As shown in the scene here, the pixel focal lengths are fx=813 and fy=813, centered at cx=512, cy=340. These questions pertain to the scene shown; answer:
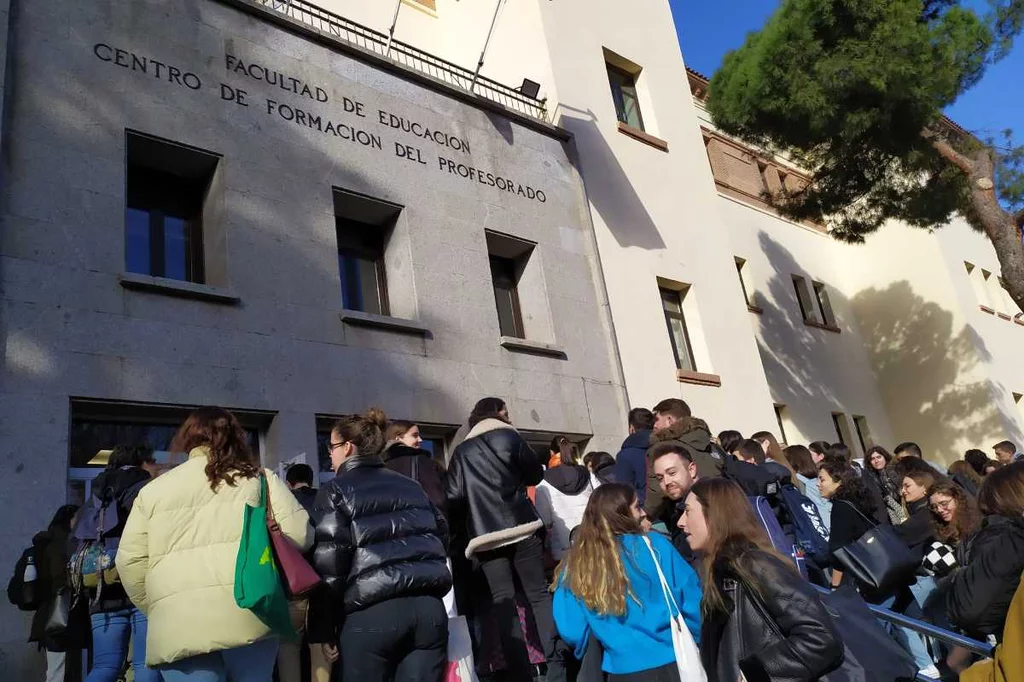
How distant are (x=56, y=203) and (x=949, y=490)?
7.35m

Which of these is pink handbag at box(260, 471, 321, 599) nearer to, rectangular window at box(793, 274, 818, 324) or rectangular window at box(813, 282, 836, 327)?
rectangular window at box(793, 274, 818, 324)

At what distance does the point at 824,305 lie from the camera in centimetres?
2184

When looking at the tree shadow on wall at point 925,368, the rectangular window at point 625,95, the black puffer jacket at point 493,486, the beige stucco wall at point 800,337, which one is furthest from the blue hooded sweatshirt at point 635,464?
the tree shadow on wall at point 925,368

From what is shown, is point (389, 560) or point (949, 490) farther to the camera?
point (949, 490)

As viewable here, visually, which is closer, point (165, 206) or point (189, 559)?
point (189, 559)

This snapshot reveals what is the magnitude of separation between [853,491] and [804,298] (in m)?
16.3

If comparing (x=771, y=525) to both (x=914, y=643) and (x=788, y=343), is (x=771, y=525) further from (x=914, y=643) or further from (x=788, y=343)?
(x=788, y=343)

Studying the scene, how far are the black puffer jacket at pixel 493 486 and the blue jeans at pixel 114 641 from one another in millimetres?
2087

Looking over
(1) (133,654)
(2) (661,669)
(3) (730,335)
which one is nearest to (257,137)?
(1) (133,654)

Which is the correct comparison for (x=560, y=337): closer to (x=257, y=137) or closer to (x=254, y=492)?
(x=257, y=137)

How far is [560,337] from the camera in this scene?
11086mm

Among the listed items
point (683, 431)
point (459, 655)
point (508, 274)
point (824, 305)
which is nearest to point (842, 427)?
point (824, 305)

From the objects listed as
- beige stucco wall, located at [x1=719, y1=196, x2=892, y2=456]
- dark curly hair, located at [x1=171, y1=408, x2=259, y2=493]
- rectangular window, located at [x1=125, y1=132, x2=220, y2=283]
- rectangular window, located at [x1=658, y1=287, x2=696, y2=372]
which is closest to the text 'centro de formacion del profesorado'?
rectangular window, located at [x1=125, y1=132, x2=220, y2=283]

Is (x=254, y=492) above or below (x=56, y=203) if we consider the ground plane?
below
